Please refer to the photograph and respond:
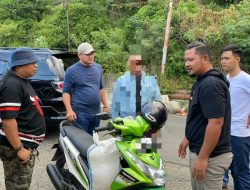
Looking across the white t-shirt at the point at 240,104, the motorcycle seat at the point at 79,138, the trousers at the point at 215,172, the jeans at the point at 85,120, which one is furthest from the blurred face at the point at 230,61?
the jeans at the point at 85,120

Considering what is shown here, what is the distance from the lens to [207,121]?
3.06m

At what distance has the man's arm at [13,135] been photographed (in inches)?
129

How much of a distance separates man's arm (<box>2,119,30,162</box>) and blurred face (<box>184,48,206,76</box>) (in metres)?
1.61

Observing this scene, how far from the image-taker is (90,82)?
5.13m

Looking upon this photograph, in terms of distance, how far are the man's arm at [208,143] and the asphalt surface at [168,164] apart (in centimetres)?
85

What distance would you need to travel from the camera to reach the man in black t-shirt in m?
2.94

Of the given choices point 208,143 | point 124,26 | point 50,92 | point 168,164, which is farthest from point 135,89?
point 124,26

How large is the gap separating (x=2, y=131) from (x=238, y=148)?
98.1 inches

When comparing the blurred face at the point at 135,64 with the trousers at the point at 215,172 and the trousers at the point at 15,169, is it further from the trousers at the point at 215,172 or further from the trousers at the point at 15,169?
the trousers at the point at 15,169

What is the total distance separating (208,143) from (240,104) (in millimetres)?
1418

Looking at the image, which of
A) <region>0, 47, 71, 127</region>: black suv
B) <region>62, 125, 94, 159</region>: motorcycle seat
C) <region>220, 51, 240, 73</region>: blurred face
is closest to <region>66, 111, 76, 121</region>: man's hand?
<region>62, 125, 94, 159</region>: motorcycle seat

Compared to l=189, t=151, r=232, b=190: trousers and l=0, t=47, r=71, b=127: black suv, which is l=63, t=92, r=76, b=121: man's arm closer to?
l=0, t=47, r=71, b=127: black suv

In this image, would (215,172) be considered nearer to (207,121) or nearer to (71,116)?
(207,121)

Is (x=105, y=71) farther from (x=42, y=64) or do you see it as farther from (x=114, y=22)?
(x=42, y=64)
